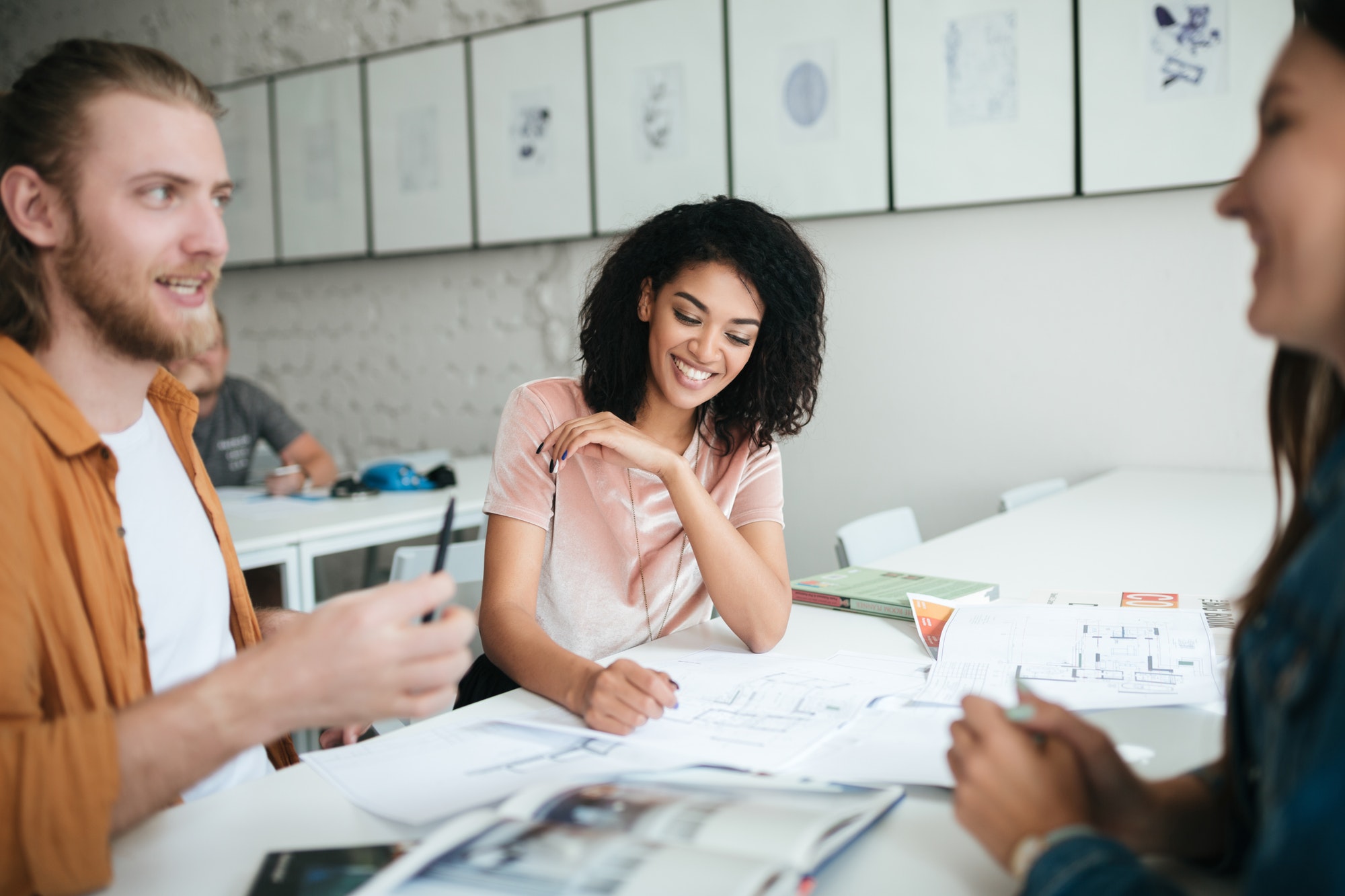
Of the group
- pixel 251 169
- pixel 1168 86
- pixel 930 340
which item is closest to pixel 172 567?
pixel 930 340

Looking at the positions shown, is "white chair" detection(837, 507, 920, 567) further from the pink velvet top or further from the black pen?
the black pen

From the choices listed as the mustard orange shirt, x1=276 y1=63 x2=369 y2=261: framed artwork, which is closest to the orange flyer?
the mustard orange shirt

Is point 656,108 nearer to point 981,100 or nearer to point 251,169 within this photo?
point 981,100

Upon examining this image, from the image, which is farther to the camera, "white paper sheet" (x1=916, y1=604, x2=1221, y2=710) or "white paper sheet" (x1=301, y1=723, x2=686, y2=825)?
"white paper sheet" (x1=916, y1=604, x2=1221, y2=710)

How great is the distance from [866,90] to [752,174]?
0.42 m

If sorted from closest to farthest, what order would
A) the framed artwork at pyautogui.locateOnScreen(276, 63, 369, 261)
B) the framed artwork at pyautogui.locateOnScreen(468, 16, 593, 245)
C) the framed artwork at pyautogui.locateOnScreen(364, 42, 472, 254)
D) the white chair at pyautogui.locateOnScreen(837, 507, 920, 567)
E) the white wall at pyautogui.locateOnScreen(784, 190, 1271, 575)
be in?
the white chair at pyautogui.locateOnScreen(837, 507, 920, 567) < the white wall at pyautogui.locateOnScreen(784, 190, 1271, 575) < the framed artwork at pyautogui.locateOnScreen(468, 16, 593, 245) < the framed artwork at pyautogui.locateOnScreen(364, 42, 472, 254) < the framed artwork at pyautogui.locateOnScreen(276, 63, 369, 261)

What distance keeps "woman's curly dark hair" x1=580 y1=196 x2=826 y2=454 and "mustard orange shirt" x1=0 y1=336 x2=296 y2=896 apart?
2.81 ft

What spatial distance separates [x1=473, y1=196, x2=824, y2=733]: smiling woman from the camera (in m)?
1.47

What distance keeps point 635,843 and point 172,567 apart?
2.24 ft

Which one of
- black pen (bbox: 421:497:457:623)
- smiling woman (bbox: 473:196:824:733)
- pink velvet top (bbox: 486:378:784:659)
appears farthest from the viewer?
pink velvet top (bbox: 486:378:784:659)

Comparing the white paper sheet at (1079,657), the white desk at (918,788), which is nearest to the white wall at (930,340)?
the white desk at (918,788)

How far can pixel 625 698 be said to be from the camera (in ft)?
3.50

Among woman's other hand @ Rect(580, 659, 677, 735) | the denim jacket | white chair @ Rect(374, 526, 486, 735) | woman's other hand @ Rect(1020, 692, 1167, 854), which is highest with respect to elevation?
the denim jacket

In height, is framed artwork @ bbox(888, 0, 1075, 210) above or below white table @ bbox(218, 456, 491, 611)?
above
